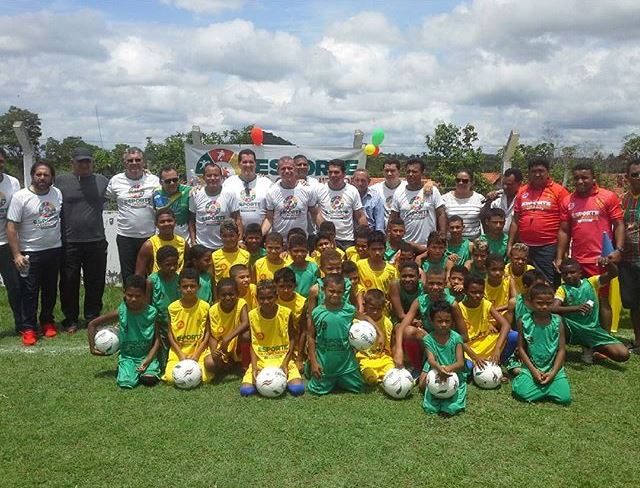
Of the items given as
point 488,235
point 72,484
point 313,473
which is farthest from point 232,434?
point 488,235

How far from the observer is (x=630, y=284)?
605 cm

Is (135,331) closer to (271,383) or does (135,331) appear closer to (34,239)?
(271,383)

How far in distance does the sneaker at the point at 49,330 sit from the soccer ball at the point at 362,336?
12.7 feet

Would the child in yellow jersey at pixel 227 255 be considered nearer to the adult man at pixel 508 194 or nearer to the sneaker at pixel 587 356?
the adult man at pixel 508 194

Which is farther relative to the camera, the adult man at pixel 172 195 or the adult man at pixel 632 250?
the adult man at pixel 172 195

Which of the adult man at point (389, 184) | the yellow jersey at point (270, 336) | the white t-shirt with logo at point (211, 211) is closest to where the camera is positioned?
the yellow jersey at point (270, 336)

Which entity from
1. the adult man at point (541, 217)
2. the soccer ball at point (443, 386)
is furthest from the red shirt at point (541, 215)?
the soccer ball at point (443, 386)

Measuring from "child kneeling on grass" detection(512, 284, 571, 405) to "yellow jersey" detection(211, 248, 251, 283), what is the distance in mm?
2799

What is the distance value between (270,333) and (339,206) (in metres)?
2.16

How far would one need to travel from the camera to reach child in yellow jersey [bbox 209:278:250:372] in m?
5.21

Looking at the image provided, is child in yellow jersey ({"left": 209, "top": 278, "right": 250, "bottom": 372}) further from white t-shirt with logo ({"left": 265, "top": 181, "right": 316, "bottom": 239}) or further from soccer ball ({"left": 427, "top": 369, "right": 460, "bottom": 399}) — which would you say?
soccer ball ({"left": 427, "top": 369, "right": 460, "bottom": 399})

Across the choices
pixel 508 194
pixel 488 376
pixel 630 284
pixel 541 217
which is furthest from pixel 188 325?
pixel 630 284

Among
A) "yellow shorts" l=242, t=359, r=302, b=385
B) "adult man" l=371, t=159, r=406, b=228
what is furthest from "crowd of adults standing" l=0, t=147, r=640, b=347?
"yellow shorts" l=242, t=359, r=302, b=385

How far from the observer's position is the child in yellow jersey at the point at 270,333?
199 inches
